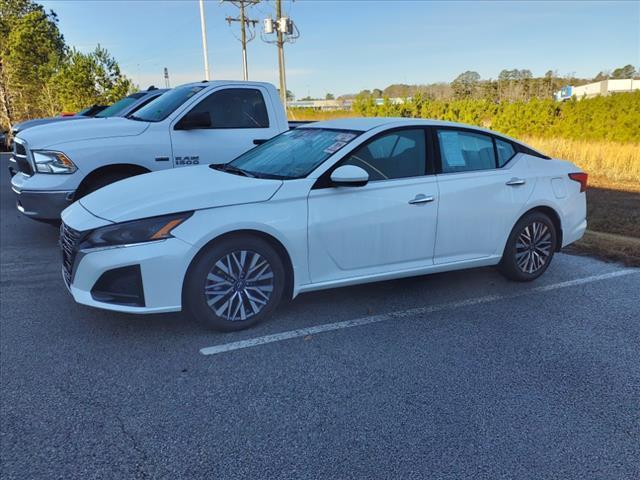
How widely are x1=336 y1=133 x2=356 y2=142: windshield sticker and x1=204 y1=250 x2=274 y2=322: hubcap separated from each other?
127 centimetres

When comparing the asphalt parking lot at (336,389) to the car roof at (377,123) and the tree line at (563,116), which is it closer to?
the car roof at (377,123)

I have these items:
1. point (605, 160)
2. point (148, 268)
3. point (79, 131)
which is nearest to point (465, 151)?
point (148, 268)

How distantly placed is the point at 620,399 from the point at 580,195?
2.79 meters

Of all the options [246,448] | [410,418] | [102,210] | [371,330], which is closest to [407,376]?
[410,418]

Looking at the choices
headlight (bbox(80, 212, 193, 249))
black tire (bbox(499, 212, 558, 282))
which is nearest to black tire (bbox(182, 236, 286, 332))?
headlight (bbox(80, 212, 193, 249))

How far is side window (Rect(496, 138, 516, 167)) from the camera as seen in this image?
5.05 m

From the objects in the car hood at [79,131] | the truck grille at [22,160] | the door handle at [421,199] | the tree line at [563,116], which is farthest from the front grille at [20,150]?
the tree line at [563,116]

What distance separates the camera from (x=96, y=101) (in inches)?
1243

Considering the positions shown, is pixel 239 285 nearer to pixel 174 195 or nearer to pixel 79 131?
pixel 174 195

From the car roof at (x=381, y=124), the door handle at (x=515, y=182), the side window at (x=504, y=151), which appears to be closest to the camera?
the car roof at (x=381, y=124)

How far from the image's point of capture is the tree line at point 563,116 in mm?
16828

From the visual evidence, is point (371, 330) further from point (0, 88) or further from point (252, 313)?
point (0, 88)

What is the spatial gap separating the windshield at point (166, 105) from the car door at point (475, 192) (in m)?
3.53

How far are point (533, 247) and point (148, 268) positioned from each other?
3.63 metres
